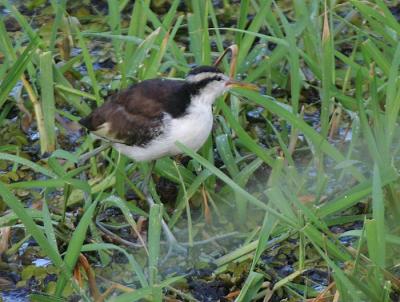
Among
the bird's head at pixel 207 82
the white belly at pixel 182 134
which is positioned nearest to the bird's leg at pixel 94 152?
the white belly at pixel 182 134

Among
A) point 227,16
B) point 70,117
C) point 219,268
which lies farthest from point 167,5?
point 219,268

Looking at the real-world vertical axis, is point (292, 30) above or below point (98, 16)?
above

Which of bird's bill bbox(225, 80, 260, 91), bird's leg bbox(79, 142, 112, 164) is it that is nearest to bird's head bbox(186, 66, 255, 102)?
bird's bill bbox(225, 80, 260, 91)

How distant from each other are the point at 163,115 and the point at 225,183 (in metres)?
0.48

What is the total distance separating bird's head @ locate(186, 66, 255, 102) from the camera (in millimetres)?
4945

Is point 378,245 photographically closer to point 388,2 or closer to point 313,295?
point 313,295

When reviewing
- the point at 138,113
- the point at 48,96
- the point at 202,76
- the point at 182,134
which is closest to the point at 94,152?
the point at 138,113

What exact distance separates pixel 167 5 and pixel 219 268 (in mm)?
2774

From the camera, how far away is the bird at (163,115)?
4.84m

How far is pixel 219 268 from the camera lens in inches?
181

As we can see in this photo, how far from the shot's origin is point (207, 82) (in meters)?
4.96

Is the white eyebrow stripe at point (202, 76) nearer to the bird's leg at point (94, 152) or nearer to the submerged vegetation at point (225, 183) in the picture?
the submerged vegetation at point (225, 183)

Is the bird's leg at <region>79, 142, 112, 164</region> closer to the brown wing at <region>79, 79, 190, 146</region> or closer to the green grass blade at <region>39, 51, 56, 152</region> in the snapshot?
the brown wing at <region>79, 79, 190, 146</region>

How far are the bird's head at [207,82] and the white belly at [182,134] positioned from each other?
0.23ft
